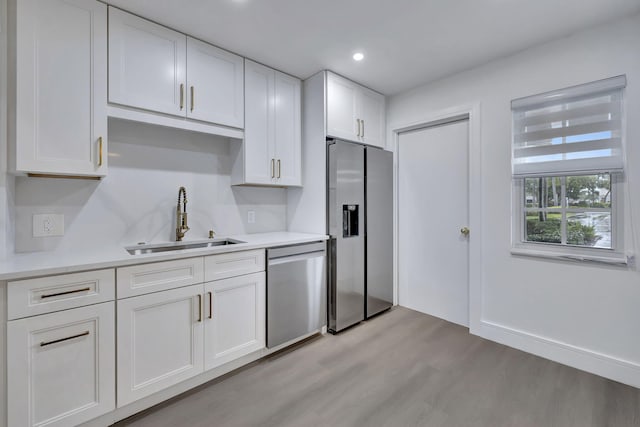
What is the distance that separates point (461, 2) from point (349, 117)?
4.22 feet

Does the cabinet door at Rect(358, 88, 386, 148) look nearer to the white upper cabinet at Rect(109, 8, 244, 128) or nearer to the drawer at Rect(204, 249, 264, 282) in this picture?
the white upper cabinet at Rect(109, 8, 244, 128)

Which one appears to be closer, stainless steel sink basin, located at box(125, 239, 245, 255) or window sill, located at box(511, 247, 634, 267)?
window sill, located at box(511, 247, 634, 267)

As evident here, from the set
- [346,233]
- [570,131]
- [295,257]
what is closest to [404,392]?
[295,257]

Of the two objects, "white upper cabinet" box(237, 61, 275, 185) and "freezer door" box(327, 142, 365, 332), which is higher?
"white upper cabinet" box(237, 61, 275, 185)

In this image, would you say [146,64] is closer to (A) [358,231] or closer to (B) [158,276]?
(B) [158,276]

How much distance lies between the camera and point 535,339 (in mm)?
2277

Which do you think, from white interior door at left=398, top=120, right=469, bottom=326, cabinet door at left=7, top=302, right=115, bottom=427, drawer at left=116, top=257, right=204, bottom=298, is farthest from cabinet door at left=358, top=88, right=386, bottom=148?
cabinet door at left=7, top=302, right=115, bottom=427

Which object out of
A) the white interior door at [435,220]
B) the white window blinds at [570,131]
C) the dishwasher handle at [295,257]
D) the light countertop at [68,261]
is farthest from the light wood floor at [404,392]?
the white window blinds at [570,131]

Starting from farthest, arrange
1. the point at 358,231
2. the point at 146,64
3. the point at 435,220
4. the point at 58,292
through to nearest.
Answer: the point at 435,220 < the point at 358,231 < the point at 146,64 < the point at 58,292

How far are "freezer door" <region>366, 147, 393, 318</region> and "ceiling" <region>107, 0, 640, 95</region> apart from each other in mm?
964

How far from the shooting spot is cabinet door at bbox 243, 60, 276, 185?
7.94ft

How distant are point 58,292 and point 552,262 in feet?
10.6

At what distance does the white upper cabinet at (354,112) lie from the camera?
270cm

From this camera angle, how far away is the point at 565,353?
2.13 m
